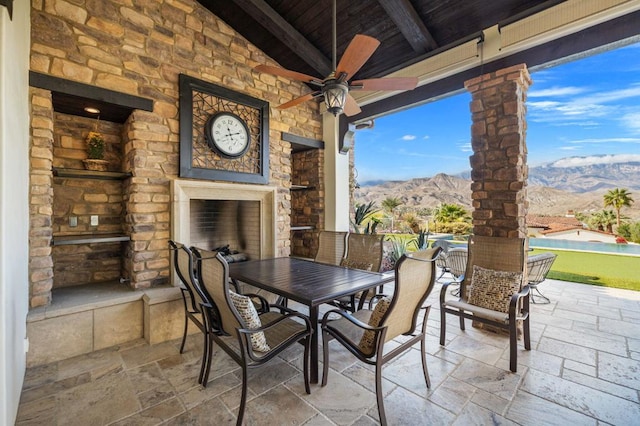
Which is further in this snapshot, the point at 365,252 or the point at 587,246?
the point at 587,246

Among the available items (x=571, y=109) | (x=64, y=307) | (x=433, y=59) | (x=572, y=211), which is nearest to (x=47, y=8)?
(x=64, y=307)

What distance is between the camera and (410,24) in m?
3.25

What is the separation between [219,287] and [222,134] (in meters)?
2.62

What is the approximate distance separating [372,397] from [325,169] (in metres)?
3.83

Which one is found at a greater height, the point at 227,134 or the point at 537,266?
the point at 227,134

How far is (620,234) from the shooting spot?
8844 mm

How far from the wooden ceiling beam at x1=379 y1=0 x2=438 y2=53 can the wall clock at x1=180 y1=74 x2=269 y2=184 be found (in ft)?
6.79

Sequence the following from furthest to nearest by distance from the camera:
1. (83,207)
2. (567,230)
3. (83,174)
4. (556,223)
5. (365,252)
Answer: (556,223), (567,230), (365,252), (83,207), (83,174)

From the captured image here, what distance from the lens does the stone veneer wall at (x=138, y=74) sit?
258 cm

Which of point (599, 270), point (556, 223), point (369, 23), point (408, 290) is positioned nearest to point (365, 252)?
point (408, 290)

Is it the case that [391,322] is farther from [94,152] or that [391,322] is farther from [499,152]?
[94,152]

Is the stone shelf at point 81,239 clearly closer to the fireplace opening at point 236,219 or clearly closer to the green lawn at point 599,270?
the fireplace opening at point 236,219

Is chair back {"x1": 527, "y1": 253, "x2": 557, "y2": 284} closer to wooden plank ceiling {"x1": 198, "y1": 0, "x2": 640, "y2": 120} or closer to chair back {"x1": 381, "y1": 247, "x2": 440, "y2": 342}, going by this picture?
wooden plank ceiling {"x1": 198, "y1": 0, "x2": 640, "y2": 120}

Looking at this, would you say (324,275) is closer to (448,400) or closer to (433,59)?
(448,400)
